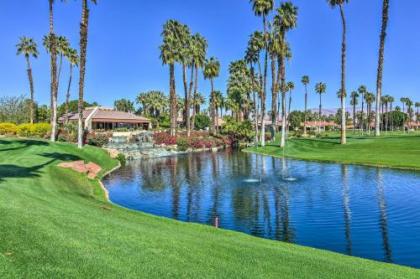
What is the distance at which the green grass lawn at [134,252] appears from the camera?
26.0 ft

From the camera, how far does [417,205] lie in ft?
65.2

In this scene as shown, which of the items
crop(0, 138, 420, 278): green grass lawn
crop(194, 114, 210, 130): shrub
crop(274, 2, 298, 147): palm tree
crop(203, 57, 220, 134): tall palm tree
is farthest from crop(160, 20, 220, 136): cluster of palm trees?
crop(0, 138, 420, 278): green grass lawn

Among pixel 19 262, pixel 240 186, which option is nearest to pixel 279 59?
pixel 240 186

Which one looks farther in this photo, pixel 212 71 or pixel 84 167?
pixel 212 71

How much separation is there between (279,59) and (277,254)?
54185mm

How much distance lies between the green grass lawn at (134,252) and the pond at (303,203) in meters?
2.93

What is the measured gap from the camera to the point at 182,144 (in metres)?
68.1

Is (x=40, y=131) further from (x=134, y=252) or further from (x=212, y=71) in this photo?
(x=134, y=252)

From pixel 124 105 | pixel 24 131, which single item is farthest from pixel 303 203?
pixel 124 105

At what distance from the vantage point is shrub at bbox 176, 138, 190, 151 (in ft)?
221

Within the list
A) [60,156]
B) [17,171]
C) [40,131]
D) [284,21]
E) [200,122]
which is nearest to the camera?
[17,171]

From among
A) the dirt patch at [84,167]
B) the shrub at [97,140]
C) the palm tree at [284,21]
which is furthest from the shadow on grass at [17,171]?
the palm tree at [284,21]

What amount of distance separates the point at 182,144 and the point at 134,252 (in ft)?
193

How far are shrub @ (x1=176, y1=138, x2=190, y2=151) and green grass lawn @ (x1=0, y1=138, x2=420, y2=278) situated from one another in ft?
172
